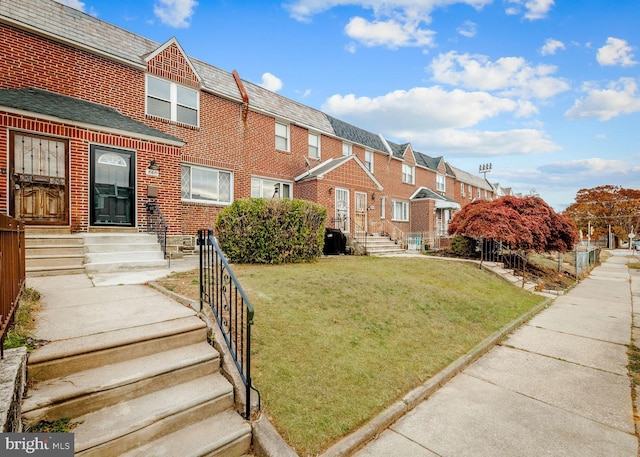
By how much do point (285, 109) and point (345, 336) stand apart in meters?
14.7

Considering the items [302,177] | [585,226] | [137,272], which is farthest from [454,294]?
[585,226]

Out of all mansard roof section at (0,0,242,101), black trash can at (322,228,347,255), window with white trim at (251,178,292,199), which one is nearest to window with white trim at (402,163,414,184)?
window with white trim at (251,178,292,199)

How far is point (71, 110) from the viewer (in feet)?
28.1

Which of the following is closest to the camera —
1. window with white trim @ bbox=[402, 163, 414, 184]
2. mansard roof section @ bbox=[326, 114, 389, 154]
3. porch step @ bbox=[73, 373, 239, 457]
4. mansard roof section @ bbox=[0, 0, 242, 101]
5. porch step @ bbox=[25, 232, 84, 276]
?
porch step @ bbox=[73, 373, 239, 457]

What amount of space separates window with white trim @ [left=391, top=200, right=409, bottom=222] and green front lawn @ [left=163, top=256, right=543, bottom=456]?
14.8m

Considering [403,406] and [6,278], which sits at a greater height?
[6,278]

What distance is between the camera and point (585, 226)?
167 ft

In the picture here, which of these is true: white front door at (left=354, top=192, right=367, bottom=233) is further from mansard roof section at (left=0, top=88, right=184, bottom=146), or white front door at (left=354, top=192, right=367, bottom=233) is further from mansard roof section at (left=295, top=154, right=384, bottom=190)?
mansard roof section at (left=0, top=88, right=184, bottom=146)

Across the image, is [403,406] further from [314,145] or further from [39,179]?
[314,145]

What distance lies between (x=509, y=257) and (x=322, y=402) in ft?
45.2

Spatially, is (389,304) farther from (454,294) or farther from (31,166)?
(31,166)

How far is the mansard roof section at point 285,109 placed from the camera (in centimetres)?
1520

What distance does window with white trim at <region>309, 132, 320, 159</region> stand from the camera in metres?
17.9

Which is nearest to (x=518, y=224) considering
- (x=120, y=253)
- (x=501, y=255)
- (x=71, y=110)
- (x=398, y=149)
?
(x=501, y=255)
